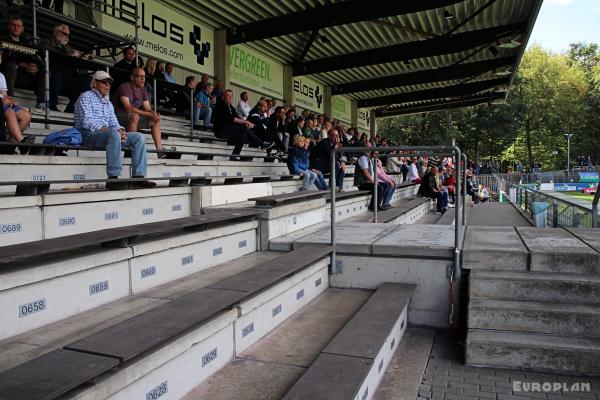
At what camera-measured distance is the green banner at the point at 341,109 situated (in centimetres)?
2200

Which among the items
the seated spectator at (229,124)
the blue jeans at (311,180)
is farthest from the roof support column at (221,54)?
the blue jeans at (311,180)

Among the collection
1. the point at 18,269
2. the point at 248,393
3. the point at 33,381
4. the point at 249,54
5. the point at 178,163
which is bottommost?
the point at 248,393

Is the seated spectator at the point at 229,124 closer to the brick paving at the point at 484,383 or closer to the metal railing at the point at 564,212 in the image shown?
the metal railing at the point at 564,212

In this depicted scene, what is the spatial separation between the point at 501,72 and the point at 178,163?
1612cm

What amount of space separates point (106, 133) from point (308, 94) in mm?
14961

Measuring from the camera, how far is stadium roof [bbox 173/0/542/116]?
11820mm

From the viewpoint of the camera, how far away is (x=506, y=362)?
10.8 feet

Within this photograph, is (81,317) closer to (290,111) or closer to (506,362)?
(506,362)

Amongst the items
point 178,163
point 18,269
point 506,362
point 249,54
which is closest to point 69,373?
point 18,269

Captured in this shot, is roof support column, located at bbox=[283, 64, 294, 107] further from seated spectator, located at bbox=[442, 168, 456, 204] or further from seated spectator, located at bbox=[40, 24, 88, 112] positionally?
seated spectator, located at bbox=[40, 24, 88, 112]

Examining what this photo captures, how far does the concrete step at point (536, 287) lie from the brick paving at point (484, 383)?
615 millimetres

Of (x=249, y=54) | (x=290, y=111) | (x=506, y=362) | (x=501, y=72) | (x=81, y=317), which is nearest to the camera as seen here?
(x=81, y=317)

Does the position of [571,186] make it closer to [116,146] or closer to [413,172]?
[413,172]

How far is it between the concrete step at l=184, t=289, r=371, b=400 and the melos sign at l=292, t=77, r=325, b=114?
1455cm
